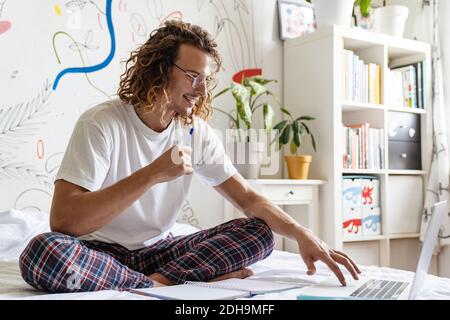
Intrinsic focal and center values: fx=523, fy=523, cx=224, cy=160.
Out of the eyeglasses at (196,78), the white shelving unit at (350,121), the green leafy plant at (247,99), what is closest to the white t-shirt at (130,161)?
the eyeglasses at (196,78)

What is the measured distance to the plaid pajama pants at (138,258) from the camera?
3.59 ft

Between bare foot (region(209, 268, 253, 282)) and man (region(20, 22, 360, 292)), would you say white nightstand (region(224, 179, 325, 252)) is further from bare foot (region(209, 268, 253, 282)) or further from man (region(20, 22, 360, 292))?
bare foot (region(209, 268, 253, 282))

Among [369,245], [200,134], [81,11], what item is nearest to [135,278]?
[200,134]

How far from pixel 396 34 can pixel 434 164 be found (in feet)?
2.36

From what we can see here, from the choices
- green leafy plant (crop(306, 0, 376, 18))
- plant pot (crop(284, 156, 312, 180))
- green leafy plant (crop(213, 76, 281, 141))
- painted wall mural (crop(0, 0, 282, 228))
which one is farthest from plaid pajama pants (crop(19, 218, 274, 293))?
green leafy plant (crop(306, 0, 376, 18))

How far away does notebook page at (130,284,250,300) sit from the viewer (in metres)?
1.01

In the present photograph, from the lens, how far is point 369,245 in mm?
2682

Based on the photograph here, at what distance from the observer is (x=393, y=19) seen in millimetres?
2789

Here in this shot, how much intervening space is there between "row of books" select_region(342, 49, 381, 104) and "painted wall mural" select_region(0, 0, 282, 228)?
29.4 inches

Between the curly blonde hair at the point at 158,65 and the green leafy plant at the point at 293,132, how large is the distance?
0.94 meters

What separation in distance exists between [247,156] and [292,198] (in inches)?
11.4

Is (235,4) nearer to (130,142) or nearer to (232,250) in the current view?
(130,142)

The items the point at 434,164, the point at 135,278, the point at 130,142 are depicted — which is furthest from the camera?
the point at 434,164

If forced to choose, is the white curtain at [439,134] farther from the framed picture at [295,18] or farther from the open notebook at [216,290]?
the open notebook at [216,290]
